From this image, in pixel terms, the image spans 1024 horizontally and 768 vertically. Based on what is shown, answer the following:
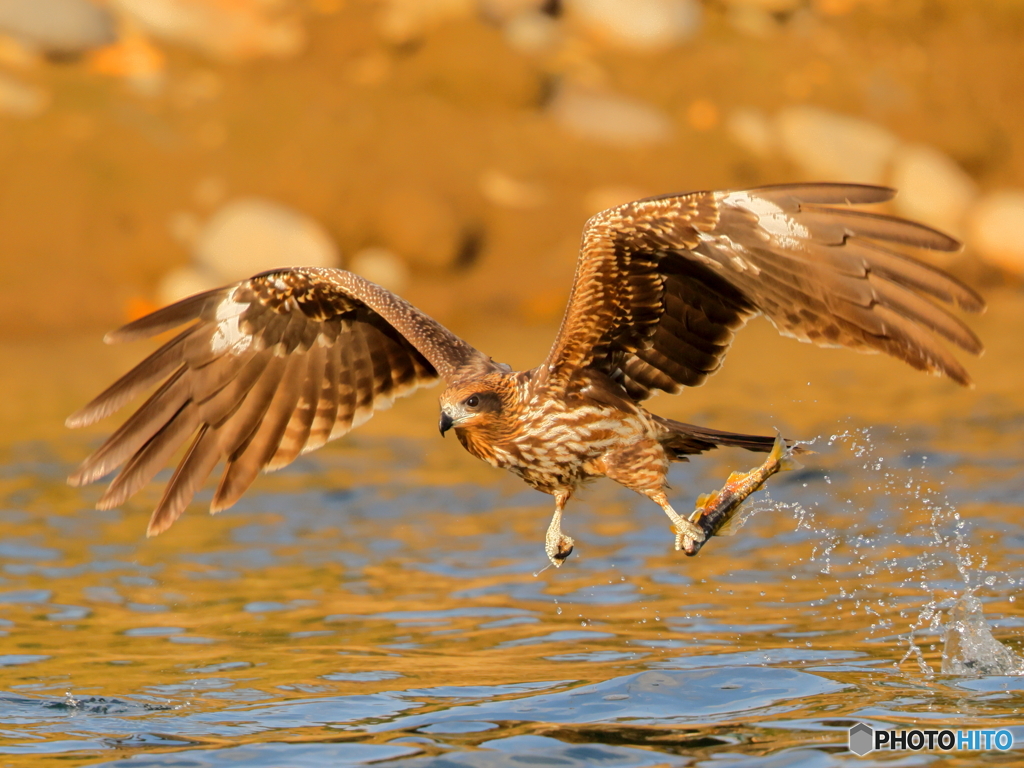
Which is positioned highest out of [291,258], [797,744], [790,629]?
[291,258]

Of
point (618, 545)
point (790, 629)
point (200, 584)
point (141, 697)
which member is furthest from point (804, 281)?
point (200, 584)

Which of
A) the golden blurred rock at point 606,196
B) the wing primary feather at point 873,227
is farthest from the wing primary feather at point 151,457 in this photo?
the golden blurred rock at point 606,196

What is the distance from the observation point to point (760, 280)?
756 centimetres

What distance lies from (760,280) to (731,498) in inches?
55.9


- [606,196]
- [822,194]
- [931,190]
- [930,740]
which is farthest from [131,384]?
[931,190]

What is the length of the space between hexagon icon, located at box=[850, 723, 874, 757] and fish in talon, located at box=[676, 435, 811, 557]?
5.00 ft

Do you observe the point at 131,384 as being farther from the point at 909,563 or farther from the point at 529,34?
the point at 529,34

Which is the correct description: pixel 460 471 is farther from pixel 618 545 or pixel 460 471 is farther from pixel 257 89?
pixel 257 89

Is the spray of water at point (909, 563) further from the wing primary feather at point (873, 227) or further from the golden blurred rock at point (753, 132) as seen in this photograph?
the golden blurred rock at point (753, 132)

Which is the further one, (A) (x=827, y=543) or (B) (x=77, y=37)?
(B) (x=77, y=37)

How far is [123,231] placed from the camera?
2359 cm

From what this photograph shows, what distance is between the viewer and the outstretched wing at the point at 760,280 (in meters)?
6.95

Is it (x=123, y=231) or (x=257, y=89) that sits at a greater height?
(x=257, y=89)

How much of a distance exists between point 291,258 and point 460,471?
8.40 meters
